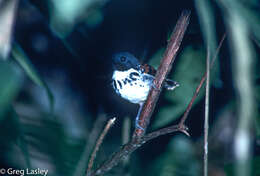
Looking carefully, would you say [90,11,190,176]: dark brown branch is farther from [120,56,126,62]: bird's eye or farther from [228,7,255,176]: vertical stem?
[120,56,126,62]: bird's eye

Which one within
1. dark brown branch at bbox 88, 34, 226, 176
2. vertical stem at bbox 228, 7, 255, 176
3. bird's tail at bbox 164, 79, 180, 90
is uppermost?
bird's tail at bbox 164, 79, 180, 90

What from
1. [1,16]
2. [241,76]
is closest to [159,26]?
[1,16]

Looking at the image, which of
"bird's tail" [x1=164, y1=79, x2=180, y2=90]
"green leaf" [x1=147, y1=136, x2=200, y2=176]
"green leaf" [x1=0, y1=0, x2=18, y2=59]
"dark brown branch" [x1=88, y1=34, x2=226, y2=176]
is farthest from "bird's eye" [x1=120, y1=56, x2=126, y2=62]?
"green leaf" [x1=0, y1=0, x2=18, y2=59]

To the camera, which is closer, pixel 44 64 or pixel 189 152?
pixel 189 152

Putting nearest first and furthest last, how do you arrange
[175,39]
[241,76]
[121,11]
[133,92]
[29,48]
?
[241,76] → [175,39] → [133,92] → [121,11] → [29,48]

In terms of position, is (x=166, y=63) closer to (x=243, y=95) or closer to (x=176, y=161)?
(x=243, y=95)

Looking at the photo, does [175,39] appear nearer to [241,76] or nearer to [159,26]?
[241,76]
